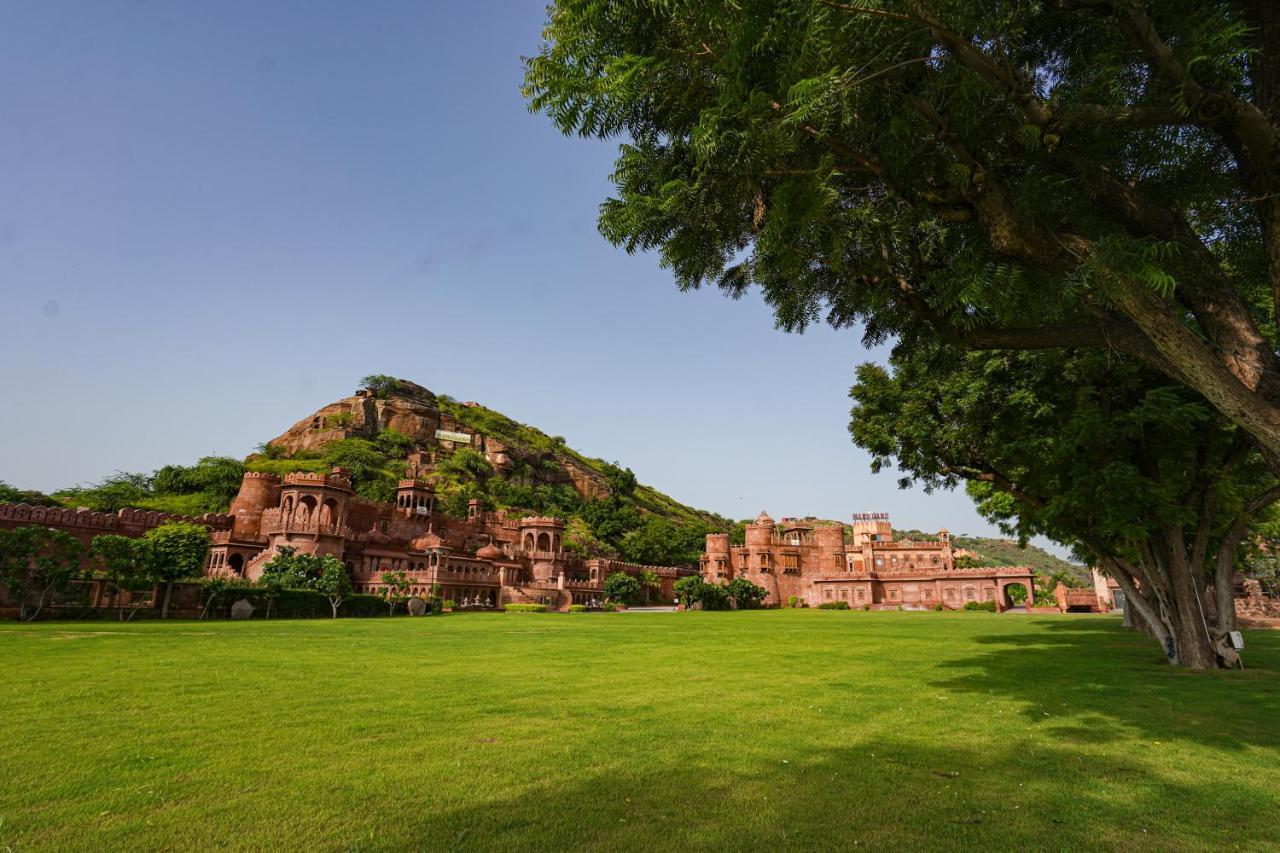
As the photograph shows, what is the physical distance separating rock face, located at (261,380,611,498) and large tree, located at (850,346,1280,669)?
8991 cm

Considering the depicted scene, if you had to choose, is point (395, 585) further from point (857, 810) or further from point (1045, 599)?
point (1045, 599)

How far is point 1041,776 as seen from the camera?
263 inches

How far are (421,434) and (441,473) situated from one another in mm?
14390

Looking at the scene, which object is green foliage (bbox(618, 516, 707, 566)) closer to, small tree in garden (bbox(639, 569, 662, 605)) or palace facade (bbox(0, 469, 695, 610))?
small tree in garden (bbox(639, 569, 662, 605))

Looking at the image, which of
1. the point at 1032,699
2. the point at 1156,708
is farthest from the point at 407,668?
the point at 1156,708

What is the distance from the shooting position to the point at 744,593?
6944cm

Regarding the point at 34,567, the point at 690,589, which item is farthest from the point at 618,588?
the point at 34,567

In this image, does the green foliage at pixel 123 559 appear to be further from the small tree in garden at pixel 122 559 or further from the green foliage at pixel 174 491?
the green foliage at pixel 174 491

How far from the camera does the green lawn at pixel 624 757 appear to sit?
5.07 m

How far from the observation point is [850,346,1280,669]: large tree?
1406 centimetres

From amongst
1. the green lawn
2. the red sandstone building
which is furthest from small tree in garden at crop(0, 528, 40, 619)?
the red sandstone building

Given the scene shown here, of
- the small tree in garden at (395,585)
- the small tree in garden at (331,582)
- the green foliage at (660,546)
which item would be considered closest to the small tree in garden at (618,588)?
the small tree in garden at (395,585)

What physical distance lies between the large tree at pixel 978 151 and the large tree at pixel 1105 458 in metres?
4.91

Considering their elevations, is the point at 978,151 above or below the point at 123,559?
above
